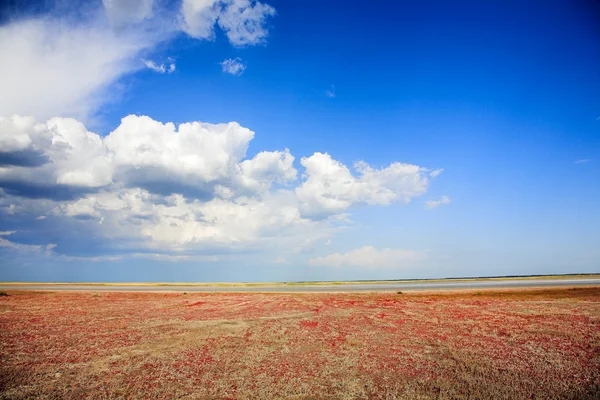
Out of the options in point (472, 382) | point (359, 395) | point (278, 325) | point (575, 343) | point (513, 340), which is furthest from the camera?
point (278, 325)

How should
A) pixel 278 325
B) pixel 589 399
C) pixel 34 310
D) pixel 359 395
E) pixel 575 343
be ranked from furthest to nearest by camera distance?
pixel 34 310 → pixel 278 325 → pixel 575 343 → pixel 359 395 → pixel 589 399

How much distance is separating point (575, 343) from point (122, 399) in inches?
965

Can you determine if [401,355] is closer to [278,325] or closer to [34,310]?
[278,325]

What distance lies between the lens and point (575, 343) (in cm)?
1764

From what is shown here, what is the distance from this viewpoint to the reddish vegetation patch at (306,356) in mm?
12258

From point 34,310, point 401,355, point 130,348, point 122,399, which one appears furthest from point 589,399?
point 34,310

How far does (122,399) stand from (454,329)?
21660 mm

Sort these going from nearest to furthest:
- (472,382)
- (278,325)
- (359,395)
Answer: (359,395), (472,382), (278,325)

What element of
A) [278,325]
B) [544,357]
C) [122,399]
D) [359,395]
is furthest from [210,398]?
Answer: [544,357]

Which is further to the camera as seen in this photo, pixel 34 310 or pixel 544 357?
pixel 34 310

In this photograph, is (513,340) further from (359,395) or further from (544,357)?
(359,395)

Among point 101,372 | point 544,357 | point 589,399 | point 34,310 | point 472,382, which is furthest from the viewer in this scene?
point 34,310

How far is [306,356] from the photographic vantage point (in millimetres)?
16578

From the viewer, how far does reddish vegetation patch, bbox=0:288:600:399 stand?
1226 cm
